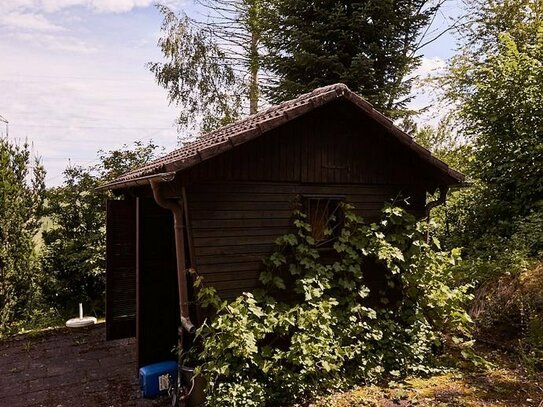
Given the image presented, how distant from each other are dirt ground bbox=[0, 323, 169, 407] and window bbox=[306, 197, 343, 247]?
293 cm

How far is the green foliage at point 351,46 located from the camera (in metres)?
10.0

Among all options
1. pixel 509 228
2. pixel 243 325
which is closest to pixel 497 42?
pixel 509 228

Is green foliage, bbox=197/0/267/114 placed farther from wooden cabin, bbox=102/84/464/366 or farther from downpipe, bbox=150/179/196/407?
downpipe, bbox=150/179/196/407

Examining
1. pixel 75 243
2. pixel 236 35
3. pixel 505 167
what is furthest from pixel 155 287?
pixel 236 35

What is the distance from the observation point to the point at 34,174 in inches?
349

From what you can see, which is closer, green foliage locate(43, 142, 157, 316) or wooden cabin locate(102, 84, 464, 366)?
wooden cabin locate(102, 84, 464, 366)

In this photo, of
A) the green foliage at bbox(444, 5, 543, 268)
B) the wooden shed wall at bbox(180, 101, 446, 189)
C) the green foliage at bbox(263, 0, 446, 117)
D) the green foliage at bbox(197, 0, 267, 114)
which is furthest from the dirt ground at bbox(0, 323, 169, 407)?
the green foliage at bbox(197, 0, 267, 114)

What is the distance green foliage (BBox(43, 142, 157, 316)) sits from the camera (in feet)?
29.8

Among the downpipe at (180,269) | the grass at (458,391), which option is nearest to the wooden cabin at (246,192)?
the downpipe at (180,269)

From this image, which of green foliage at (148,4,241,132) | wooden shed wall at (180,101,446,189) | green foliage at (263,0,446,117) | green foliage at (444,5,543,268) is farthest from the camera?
green foliage at (148,4,241,132)

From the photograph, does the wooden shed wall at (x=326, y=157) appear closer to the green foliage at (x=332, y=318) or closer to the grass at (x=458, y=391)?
the green foliage at (x=332, y=318)

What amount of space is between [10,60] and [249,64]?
28.3 feet

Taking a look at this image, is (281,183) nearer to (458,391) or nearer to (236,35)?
(458,391)

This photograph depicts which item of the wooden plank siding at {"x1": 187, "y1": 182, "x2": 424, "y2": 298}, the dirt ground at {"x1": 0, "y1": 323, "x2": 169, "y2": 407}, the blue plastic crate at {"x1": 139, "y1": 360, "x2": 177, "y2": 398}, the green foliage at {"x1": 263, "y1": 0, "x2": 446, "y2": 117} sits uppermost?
the green foliage at {"x1": 263, "y1": 0, "x2": 446, "y2": 117}
